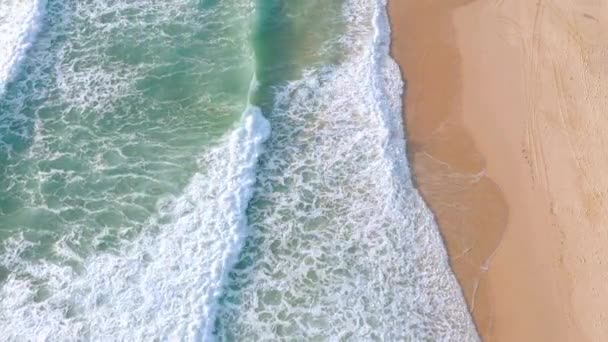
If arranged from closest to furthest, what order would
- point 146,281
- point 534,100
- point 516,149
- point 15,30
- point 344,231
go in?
point 146,281 < point 344,231 < point 516,149 < point 534,100 < point 15,30

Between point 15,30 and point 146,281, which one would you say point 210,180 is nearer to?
point 146,281

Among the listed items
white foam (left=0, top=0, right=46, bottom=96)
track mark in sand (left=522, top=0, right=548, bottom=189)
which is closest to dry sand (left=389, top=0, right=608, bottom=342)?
track mark in sand (left=522, top=0, right=548, bottom=189)

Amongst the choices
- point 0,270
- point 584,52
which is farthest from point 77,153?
point 584,52

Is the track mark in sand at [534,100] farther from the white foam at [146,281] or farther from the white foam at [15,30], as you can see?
the white foam at [15,30]

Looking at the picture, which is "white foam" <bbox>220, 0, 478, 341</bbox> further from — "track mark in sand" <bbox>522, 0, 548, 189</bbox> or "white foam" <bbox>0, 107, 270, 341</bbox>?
"track mark in sand" <bbox>522, 0, 548, 189</bbox>

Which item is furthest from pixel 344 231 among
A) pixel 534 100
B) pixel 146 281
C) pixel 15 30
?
pixel 15 30

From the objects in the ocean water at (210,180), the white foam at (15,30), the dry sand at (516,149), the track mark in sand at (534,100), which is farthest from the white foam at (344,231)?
the white foam at (15,30)

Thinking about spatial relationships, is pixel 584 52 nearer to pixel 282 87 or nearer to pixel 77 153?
pixel 282 87
